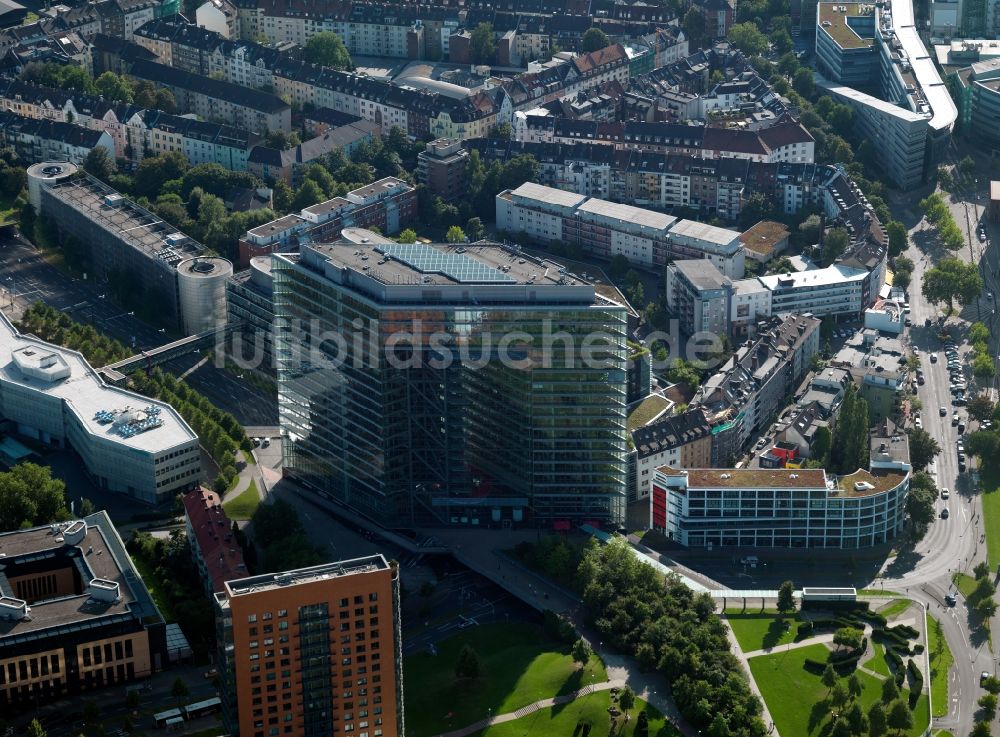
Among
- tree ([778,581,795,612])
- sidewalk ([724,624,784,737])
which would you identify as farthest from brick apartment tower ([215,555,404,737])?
tree ([778,581,795,612])

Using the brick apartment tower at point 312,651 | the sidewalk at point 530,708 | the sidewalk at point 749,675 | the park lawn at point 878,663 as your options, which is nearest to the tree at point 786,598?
the sidewalk at point 749,675

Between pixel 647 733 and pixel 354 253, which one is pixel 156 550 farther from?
pixel 647 733

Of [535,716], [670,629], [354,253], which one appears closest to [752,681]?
[670,629]

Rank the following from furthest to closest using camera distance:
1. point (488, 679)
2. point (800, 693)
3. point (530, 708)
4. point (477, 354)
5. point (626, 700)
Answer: point (477, 354) < point (488, 679) < point (800, 693) < point (530, 708) < point (626, 700)

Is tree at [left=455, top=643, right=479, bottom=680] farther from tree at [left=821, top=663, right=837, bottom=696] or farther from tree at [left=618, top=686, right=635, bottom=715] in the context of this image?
tree at [left=821, top=663, right=837, bottom=696]

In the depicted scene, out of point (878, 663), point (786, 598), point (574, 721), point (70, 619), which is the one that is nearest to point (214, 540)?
point (70, 619)

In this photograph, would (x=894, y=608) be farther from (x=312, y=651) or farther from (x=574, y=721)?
(x=312, y=651)
